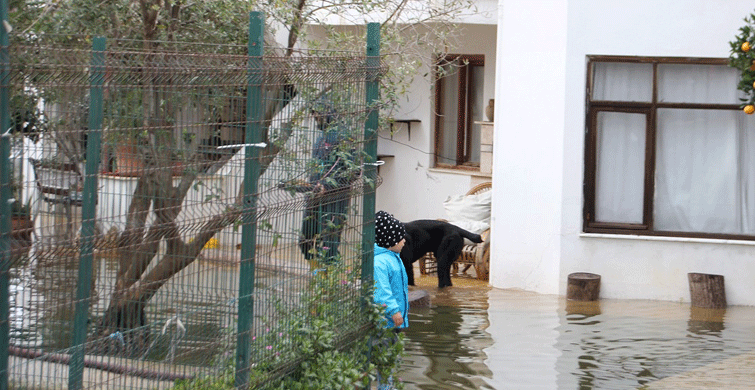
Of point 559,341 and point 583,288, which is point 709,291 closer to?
point 583,288

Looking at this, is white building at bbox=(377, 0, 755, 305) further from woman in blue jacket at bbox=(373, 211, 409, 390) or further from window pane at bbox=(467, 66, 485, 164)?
woman in blue jacket at bbox=(373, 211, 409, 390)

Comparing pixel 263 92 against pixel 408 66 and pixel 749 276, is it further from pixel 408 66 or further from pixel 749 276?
pixel 749 276

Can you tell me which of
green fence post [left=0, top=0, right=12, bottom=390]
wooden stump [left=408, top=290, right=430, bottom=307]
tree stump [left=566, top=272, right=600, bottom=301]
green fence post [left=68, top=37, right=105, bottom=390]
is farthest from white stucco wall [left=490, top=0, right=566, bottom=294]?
green fence post [left=0, top=0, right=12, bottom=390]

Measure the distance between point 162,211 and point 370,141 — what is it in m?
2.14

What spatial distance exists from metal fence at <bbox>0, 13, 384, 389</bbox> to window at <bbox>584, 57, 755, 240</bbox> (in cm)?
705

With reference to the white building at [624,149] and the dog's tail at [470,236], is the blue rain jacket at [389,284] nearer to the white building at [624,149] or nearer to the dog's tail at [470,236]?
the white building at [624,149]

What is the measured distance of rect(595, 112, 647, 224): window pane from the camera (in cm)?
1247

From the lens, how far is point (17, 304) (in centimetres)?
431

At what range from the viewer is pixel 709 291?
11.7 metres

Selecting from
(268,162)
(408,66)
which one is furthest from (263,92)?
(408,66)

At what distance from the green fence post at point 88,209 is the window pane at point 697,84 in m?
9.27

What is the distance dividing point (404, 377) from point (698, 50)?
6.18 m

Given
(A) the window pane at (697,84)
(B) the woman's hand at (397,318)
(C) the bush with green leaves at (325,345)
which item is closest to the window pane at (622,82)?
(A) the window pane at (697,84)

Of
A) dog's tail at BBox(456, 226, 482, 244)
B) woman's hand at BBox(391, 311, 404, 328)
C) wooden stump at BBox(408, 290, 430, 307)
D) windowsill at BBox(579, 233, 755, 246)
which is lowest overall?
wooden stump at BBox(408, 290, 430, 307)
